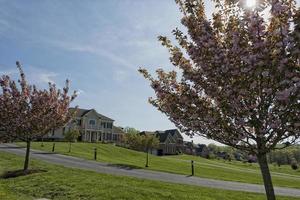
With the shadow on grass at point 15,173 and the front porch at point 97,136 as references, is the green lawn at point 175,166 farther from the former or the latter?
the front porch at point 97,136

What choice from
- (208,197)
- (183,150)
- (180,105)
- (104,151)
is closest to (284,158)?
(183,150)

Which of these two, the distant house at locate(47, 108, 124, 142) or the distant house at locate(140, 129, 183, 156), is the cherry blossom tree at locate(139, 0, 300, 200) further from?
the distant house at locate(140, 129, 183, 156)

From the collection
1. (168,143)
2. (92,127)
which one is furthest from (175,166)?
(168,143)

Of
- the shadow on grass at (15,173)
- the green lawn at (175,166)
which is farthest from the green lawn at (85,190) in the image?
the green lawn at (175,166)

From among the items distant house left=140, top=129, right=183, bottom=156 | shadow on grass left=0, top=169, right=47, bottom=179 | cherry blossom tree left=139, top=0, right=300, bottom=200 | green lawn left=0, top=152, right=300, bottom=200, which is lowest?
green lawn left=0, top=152, right=300, bottom=200

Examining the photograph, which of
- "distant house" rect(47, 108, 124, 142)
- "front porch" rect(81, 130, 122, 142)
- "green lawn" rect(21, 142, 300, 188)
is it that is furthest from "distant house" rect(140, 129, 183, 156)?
"green lawn" rect(21, 142, 300, 188)

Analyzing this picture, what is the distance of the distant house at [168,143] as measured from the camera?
97675mm

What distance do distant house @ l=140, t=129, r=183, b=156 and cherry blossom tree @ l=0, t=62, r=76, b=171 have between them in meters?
72.7

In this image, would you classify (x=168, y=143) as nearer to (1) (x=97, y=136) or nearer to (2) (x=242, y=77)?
(1) (x=97, y=136)

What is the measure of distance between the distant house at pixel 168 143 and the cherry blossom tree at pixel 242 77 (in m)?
87.4

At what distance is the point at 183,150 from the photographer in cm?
11006

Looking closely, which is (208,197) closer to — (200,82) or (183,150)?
(200,82)

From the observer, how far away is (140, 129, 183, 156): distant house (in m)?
97.7

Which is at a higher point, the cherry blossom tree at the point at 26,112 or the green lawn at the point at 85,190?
the cherry blossom tree at the point at 26,112
